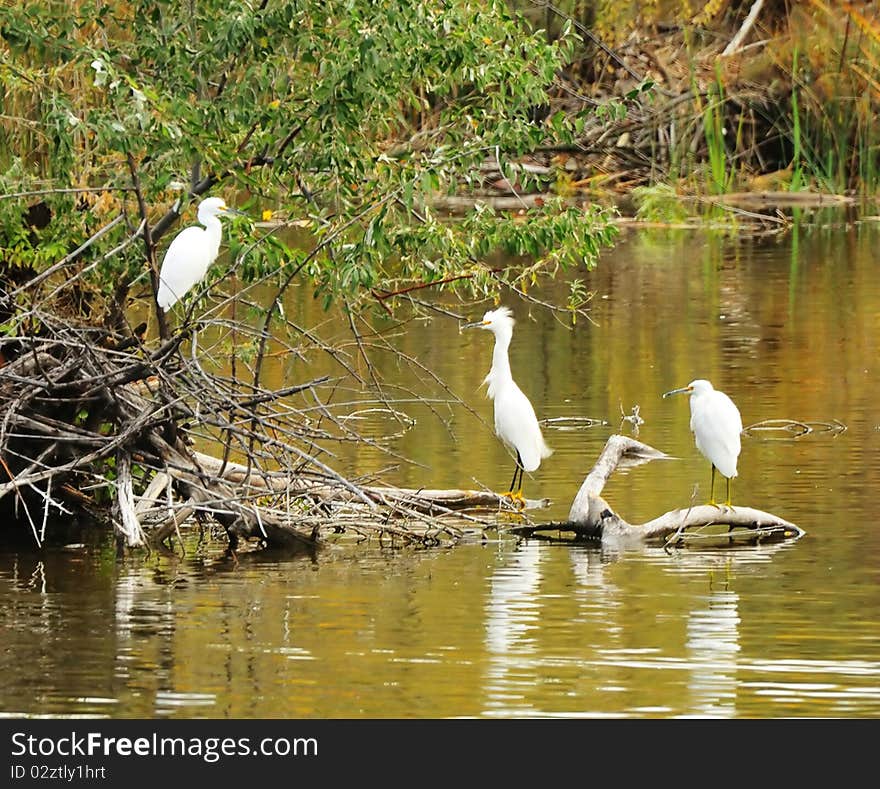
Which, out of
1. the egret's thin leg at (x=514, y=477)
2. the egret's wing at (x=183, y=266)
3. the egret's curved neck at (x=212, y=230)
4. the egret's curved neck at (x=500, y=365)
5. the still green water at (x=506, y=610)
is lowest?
the still green water at (x=506, y=610)

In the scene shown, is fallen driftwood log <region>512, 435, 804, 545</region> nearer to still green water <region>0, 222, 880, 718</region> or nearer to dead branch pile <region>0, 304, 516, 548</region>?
still green water <region>0, 222, 880, 718</region>

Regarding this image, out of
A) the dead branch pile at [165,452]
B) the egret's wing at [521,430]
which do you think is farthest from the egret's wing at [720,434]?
the dead branch pile at [165,452]

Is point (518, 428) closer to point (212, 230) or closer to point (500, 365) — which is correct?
point (500, 365)

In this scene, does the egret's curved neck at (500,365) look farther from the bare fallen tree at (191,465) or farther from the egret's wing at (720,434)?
the egret's wing at (720,434)

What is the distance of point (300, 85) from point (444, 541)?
2742 millimetres

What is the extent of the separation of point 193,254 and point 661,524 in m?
3.00

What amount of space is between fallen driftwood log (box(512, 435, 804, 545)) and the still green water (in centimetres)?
Answer: 15

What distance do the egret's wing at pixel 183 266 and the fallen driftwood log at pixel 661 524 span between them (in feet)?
8.05

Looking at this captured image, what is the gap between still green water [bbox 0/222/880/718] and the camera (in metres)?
9.25

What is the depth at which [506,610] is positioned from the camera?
10781 mm

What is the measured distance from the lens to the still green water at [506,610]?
925 cm

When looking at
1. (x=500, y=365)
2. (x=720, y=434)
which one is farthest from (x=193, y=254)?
(x=720, y=434)

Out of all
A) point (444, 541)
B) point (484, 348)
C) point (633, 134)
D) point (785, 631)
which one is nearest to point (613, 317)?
point (484, 348)

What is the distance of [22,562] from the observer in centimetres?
1257
